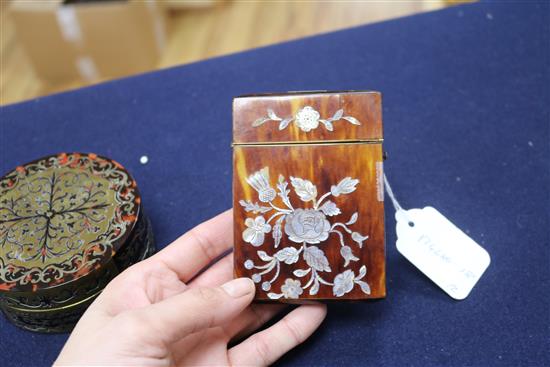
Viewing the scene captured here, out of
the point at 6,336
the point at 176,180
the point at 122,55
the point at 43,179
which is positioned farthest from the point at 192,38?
the point at 6,336

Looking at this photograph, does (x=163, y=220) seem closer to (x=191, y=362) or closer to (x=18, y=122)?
(x=191, y=362)

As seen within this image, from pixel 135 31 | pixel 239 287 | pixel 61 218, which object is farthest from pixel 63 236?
pixel 135 31

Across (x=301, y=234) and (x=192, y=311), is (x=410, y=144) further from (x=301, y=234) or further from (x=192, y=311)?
(x=192, y=311)

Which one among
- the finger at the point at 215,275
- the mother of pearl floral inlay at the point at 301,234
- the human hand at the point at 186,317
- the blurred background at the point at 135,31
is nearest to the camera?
the human hand at the point at 186,317

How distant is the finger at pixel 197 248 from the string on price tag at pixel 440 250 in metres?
0.35

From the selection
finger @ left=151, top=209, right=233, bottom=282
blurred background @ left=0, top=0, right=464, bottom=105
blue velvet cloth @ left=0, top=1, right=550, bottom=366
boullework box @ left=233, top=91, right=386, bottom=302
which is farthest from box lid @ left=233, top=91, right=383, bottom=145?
blurred background @ left=0, top=0, right=464, bottom=105

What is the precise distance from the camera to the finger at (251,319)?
95 cm

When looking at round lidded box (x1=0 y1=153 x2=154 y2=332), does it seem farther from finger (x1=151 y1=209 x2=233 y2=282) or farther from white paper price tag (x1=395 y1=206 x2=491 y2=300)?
white paper price tag (x1=395 y1=206 x2=491 y2=300)

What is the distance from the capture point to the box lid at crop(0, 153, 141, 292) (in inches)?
36.3

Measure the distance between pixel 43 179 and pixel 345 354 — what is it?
0.70 metres

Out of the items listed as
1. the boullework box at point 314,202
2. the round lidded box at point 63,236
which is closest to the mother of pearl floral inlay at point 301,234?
the boullework box at point 314,202

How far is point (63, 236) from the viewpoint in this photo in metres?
0.96

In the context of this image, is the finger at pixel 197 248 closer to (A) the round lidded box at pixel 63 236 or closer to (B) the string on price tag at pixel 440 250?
(A) the round lidded box at pixel 63 236

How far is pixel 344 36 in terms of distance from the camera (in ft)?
5.02
